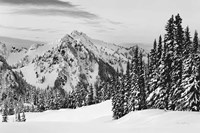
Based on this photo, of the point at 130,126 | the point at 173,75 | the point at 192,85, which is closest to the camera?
the point at 130,126

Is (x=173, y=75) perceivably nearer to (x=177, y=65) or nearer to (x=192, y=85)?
(x=177, y=65)

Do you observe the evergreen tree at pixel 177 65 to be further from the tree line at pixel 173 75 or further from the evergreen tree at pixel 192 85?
the evergreen tree at pixel 192 85

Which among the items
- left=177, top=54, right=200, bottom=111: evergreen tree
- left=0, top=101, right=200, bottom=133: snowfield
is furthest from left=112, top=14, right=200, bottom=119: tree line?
left=0, top=101, right=200, bottom=133: snowfield

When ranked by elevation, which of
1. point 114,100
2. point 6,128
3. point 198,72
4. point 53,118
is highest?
point 198,72

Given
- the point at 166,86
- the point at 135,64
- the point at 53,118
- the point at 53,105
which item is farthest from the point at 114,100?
the point at 53,105

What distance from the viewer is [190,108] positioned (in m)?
37.8

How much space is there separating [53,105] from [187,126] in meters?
107

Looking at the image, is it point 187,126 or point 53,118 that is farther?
point 53,118

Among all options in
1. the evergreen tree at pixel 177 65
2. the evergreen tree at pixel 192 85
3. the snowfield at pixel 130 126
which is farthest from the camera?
the evergreen tree at pixel 177 65

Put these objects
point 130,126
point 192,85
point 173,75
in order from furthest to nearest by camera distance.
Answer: point 173,75
point 192,85
point 130,126

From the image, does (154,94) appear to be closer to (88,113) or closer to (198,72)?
(198,72)

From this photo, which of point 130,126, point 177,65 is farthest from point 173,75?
point 130,126

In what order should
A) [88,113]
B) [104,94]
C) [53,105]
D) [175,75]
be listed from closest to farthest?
[175,75] → [88,113] → [53,105] → [104,94]

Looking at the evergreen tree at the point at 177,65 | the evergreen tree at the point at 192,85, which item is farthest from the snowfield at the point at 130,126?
the evergreen tree at the point at 177,65
